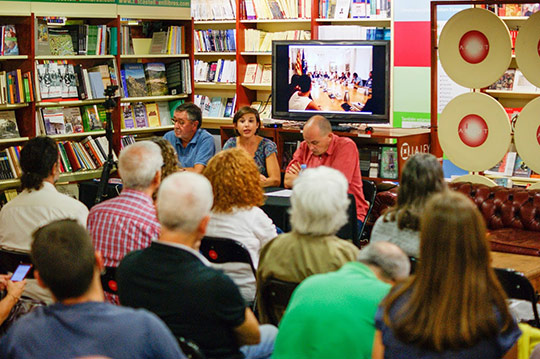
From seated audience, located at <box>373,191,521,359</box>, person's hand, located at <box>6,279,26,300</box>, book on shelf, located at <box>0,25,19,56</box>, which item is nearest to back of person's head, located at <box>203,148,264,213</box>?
person's hand, located at <box>6,279,26,300</box>

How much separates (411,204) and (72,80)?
176 inches

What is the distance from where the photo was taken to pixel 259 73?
30.0 ft

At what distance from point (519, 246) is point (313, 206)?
9.44ft

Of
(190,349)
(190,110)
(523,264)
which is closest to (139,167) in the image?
(190,349)

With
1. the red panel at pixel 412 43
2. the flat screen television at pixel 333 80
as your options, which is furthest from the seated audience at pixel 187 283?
the red panel at pixel 412 43

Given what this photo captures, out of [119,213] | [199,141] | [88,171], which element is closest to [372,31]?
[199,141]

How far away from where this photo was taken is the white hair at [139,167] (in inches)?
135

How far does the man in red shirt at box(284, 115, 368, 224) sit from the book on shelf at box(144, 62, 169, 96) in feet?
8.67

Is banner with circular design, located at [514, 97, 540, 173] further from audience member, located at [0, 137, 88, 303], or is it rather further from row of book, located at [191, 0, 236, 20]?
row of book, located at [191, 0, 236, 20]

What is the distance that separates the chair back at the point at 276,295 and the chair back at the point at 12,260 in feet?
3.71

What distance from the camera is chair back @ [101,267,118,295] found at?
10.4 ft

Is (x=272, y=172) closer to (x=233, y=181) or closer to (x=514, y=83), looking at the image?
(x=233, y=181)

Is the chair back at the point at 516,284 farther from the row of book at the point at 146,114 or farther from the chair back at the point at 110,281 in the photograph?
the row of book at the point at 146,114

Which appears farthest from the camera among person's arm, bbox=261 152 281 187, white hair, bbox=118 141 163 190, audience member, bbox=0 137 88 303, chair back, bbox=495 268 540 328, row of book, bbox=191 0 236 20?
row of book, bbox=191 0 236 20
